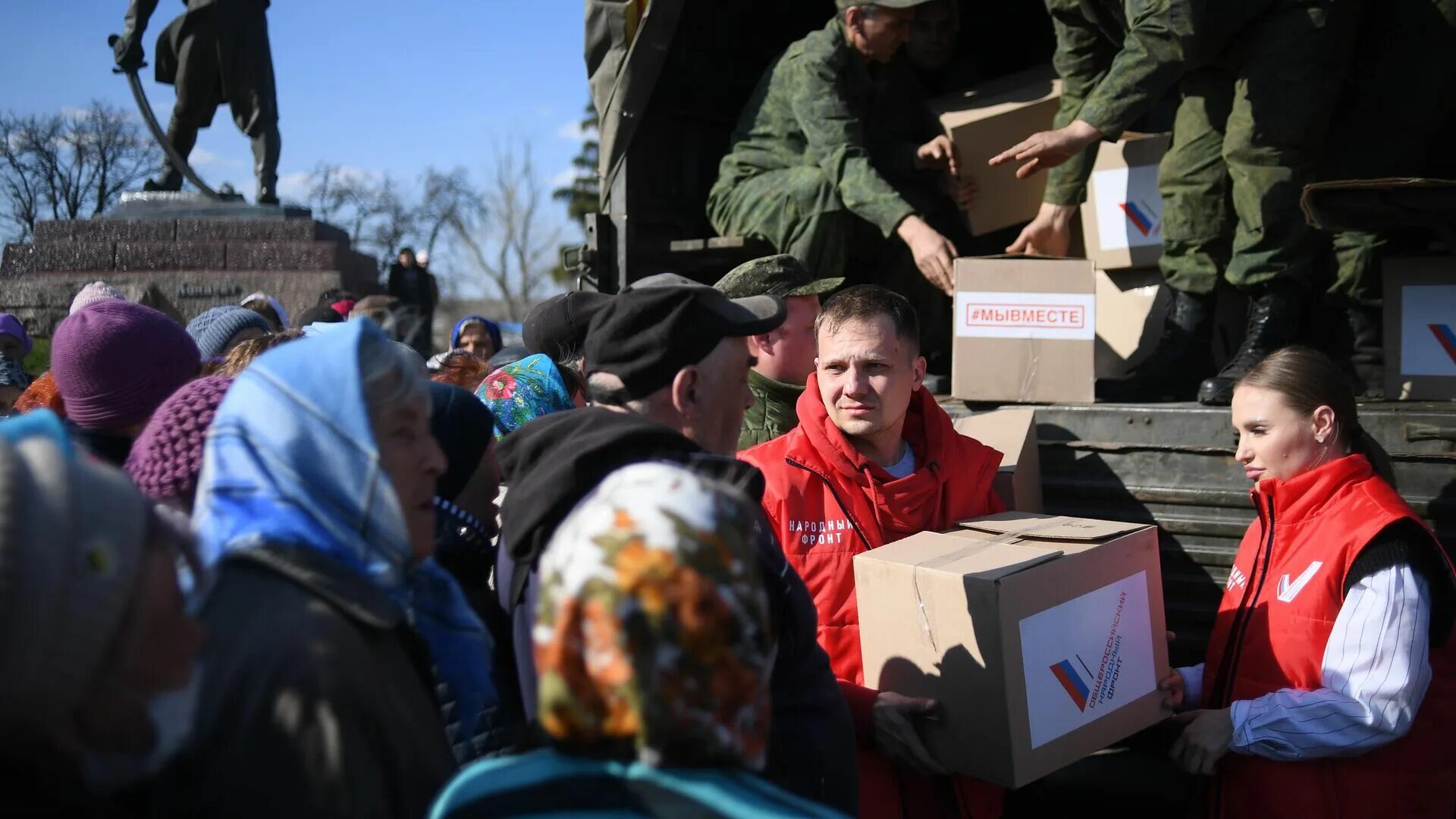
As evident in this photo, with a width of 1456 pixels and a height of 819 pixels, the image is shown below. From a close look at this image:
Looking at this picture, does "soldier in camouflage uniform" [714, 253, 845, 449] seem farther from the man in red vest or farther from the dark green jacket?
the man in red vest

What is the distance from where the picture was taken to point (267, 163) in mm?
11406

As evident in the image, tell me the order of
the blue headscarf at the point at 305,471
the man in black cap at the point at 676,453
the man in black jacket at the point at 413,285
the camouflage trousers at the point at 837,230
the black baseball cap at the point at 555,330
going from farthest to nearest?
the man in black jacket at the point at 413,285
the camouflage trousers at the point at 837,230
the black baseball cap at the point at 555,330
the man in black cap at the point at 676,453
the blue headscarf at the point at 305,471

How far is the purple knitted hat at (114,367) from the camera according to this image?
2.42 metres

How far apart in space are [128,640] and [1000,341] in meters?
3.25

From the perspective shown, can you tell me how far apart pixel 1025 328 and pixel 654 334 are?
2.25 meters

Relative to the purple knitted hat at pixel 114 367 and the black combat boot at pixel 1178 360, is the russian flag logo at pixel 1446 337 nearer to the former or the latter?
the black combat boot at pixel 1178 360

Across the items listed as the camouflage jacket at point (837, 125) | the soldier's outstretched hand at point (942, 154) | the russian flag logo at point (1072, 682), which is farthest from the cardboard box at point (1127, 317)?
the russian flag logo at point (1072, 682)

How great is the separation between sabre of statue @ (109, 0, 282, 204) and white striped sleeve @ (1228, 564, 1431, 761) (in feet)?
35.8

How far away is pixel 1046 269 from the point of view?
3.74 metres

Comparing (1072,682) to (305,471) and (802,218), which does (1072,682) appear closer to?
(305,471)

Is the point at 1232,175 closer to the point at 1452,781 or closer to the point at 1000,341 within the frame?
the point at 1000,341

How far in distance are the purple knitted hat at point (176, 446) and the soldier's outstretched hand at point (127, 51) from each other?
33.8 ft

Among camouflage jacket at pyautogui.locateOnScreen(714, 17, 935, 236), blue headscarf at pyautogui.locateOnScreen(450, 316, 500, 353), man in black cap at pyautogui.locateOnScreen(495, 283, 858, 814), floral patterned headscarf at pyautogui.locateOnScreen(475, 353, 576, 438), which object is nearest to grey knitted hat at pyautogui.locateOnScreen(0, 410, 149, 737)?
man in black cap at pyautogui.locateOnScreen(495, 283, 858, 814)

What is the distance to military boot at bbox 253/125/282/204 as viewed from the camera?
444 inches
